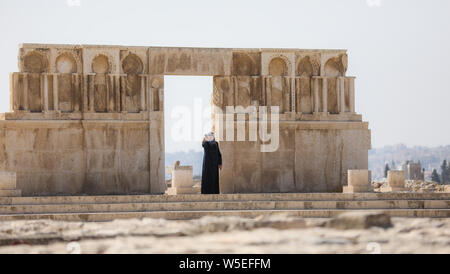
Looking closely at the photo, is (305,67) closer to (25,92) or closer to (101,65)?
(101,65)

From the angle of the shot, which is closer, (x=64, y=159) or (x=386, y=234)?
(x=386, y=234)

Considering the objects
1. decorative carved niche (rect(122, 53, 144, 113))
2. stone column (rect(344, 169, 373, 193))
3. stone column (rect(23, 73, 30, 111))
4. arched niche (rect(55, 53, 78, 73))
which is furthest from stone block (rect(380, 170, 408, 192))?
stone column (rect(23, 73, 30, 111))

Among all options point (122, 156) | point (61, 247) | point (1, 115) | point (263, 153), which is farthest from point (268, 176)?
point (61, 247)

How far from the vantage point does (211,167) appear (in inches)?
824

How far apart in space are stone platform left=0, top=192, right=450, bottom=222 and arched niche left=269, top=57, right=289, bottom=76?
220 inches

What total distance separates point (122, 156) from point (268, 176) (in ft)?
15.0

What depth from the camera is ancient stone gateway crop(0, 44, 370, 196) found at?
73.4 ft

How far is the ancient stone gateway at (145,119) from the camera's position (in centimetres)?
2236

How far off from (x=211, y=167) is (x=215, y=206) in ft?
8.69

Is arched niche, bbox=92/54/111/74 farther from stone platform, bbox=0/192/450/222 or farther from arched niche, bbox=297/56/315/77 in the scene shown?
arched niche, bbox=297/56/315/77

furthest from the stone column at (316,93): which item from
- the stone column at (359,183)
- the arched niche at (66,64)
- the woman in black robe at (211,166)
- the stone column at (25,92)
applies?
the stone column at (25,92)

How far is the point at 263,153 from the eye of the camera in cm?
2330

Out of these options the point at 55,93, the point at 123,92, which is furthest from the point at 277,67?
the point at 55,93
